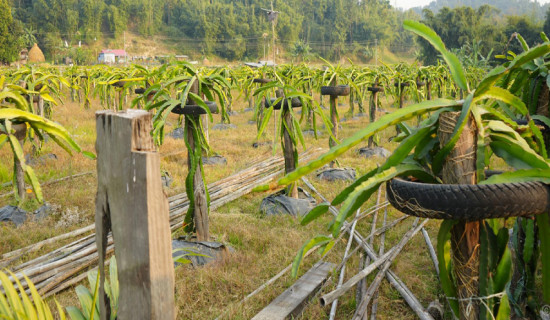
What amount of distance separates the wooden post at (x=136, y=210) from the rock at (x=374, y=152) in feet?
21.7

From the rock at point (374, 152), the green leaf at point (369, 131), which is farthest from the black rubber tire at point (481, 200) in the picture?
the rock at point (374, 152)

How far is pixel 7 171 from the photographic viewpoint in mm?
6219

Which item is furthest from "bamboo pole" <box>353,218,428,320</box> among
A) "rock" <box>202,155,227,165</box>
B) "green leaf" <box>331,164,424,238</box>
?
"rock" <box>202,155,227,165</box>

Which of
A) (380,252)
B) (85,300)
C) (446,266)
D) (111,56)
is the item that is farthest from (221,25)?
(446,266)

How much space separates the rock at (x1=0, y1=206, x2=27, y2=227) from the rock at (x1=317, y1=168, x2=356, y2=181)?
3732 mm

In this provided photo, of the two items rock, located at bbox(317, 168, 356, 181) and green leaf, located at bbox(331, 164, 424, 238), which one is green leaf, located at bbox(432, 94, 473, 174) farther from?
rock, located at bbox(317, 168, 356, 181)

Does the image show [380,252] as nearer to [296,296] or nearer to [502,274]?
[296,296]

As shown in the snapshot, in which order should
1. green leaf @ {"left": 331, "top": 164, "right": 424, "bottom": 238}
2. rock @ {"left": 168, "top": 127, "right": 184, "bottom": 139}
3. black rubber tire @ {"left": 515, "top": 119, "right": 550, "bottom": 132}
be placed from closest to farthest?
green leaf @ {"left": 331, "top": 164, "right": 424, "bottom": 238}
black rubber tire @ {"left": 515, "top": 119, "right": 550, "bottom": 132}
rock @ {"left": 168, "top": 127, "right": 184, "bottom": 139}

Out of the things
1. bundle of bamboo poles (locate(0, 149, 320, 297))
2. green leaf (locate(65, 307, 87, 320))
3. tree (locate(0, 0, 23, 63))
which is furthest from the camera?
tree (locate(0, 0, 23, 63))

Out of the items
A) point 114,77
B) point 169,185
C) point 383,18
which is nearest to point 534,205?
point 169,185

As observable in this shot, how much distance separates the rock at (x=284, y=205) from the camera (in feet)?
15.7

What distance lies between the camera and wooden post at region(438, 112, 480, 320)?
1.41 metres

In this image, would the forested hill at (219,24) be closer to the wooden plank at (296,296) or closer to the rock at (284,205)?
the rock at (284,205)

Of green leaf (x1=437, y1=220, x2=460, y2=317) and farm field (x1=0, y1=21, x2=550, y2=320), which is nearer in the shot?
farm field (x1=0, y1=21, x2=550, y2=320)
